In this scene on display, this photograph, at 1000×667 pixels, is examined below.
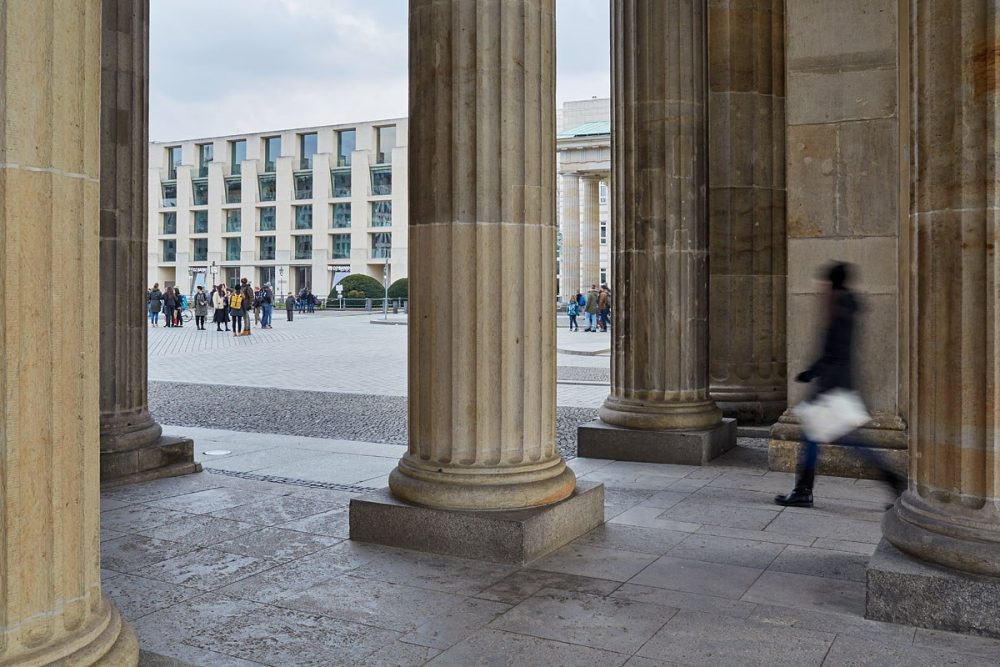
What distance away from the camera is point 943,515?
5145 mm

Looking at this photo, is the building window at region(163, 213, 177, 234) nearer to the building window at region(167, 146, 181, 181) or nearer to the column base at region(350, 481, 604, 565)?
the building window at region(167, 146, 181, 181)

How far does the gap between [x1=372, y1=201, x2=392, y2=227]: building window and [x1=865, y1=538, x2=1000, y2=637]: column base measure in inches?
3682

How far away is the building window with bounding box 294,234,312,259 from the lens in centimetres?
10288

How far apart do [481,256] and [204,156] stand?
4407 inches

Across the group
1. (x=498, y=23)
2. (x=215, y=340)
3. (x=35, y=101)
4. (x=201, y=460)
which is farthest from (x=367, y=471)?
(x=215, y=340)

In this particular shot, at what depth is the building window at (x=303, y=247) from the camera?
103m

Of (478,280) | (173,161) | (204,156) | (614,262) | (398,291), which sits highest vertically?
(173,161)

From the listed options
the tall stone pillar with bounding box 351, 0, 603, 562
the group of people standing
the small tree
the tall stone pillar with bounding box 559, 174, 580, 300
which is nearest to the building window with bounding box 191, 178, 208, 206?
the small tree

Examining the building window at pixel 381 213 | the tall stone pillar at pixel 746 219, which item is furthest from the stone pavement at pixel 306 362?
the building window at pixel 381 213

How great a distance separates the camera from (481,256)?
266 inches

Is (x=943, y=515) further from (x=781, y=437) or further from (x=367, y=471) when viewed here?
(x=367, y=471)

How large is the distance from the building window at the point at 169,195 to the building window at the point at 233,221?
9458 millimetres

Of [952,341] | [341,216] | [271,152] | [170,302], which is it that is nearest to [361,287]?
[341,216]

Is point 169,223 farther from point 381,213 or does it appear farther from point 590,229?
point 590,229
